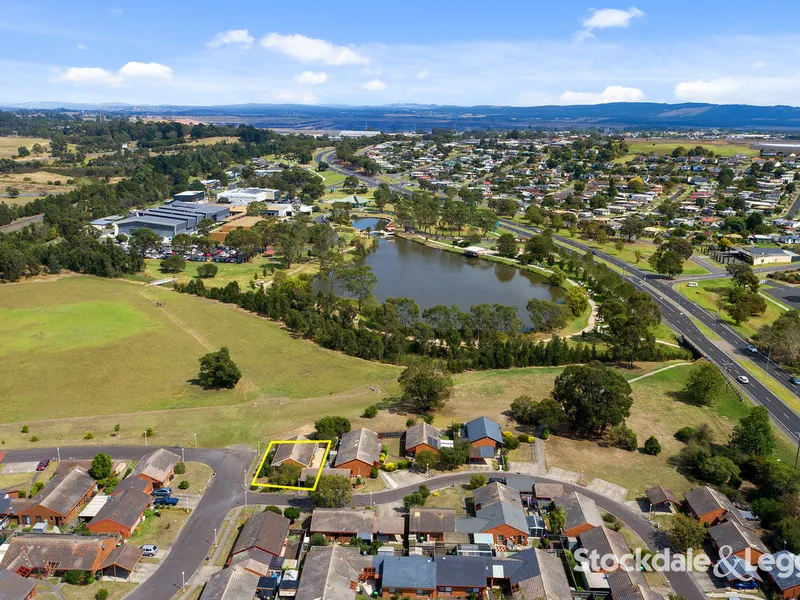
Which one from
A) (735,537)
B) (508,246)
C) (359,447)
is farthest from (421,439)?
(508,246)

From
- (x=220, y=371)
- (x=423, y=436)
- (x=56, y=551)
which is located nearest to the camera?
(x=56, y=551)

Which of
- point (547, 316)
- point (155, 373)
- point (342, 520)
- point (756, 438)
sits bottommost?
point (155, 373)

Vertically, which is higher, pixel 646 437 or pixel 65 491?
pixel 65 491

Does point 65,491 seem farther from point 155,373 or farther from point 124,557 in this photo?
point 155,373

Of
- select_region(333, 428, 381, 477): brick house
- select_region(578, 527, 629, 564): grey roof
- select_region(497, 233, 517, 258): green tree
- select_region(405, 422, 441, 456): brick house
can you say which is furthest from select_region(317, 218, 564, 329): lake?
select_region(578, 527, 629, 564): grey roof

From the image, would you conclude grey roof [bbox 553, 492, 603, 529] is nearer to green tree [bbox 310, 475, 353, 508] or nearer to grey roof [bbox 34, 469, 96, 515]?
green tree [bbox 310, 475, 353, 508]

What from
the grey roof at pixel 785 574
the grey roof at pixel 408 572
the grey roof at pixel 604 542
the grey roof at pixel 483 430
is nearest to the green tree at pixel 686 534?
the grey roof at pixel 604 542
